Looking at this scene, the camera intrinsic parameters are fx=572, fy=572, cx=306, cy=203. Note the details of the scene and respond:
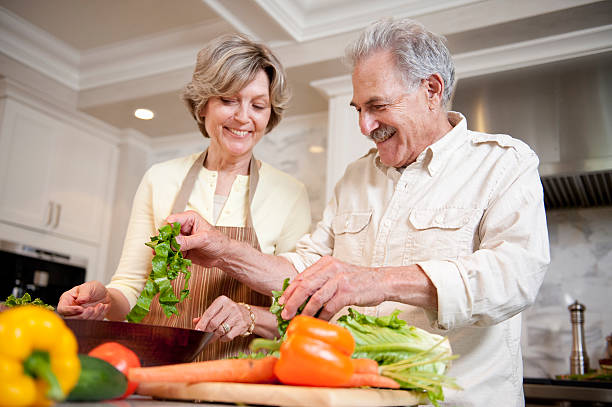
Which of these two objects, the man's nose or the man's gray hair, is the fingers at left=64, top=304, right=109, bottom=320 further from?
the man's gray hair

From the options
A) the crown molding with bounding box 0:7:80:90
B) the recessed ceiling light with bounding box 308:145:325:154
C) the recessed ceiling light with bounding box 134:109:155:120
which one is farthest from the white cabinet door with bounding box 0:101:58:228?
the recessed ceiling light with bounding box 308:145:325:154

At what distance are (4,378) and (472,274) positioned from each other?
87 centimetres

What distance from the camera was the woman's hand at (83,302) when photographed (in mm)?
1530

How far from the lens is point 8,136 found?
12.4 feet

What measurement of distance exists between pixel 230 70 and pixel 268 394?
1.31 meters

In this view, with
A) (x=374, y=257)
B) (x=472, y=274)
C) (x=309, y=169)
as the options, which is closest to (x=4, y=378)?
(x=472, y=274)

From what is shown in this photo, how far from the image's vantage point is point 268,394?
2.56 feet

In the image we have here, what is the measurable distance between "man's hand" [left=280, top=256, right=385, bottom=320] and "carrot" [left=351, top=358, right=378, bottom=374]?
0.20 meters

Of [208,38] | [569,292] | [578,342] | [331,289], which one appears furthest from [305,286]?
[208,38]

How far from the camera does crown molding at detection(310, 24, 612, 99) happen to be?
2.90 m

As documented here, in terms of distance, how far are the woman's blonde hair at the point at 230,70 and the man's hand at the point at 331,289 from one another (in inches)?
37.8

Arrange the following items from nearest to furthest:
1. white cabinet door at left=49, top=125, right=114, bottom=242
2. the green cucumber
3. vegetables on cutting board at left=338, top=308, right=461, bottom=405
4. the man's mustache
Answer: the green cucumber < vegetables on cutting board at left=338, top=308, right=461, bottom=405 < the man's mustache < white cabinet door at left=49, top=125, right=114, bottom=242

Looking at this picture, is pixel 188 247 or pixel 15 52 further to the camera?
pixel 15 52

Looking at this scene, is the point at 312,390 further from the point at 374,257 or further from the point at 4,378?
the point at 374,257
